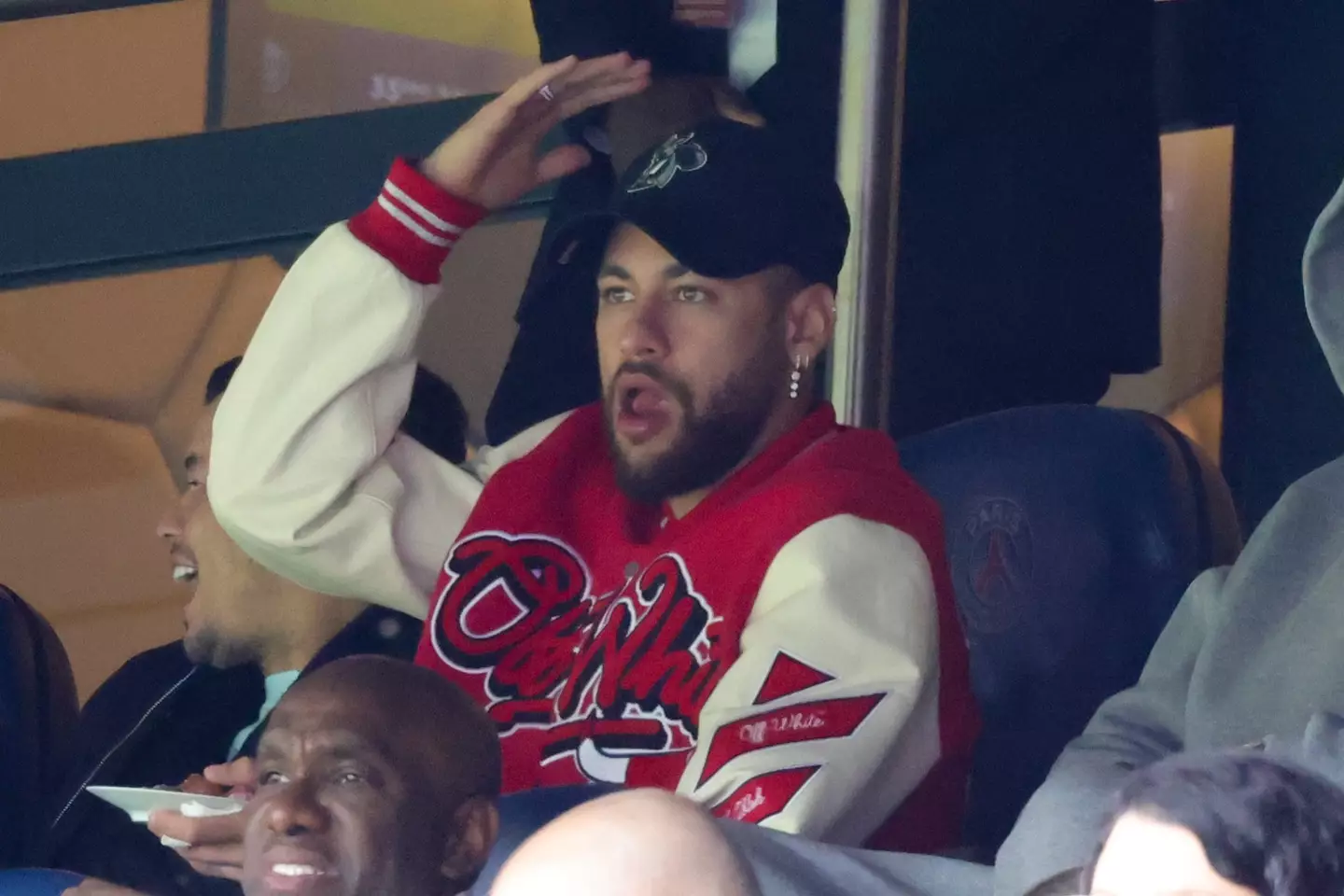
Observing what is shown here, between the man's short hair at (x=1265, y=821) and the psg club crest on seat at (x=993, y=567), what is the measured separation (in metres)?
0.46

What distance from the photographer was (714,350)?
883 mm

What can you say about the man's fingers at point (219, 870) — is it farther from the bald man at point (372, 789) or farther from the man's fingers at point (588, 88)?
the man's fingers at point (588, 88)

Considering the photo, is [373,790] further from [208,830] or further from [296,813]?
[208,830]

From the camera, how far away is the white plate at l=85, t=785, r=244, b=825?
0.80 m

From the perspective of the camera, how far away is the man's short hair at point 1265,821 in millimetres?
437

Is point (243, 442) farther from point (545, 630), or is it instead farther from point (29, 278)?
point (29, 278)

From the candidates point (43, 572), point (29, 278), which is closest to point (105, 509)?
point (43, 572)

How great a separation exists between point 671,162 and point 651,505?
20 centimetres

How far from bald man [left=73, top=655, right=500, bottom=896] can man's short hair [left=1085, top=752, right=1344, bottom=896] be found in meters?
0.33

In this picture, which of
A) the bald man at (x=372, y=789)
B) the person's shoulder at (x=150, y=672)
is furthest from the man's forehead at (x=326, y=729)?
the person's shoulder at (x=150, y=672)

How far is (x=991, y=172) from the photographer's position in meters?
1.21

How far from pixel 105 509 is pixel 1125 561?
0.98 m

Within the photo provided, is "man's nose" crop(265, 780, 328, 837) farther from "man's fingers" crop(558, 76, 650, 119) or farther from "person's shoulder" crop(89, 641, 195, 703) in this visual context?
"man's fingers" crop(558, 76, 650, 119)

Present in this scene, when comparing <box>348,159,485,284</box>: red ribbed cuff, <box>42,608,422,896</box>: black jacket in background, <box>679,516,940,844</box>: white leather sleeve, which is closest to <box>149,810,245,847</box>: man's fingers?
<box>42,608,422,896</box>: black jacket in background
